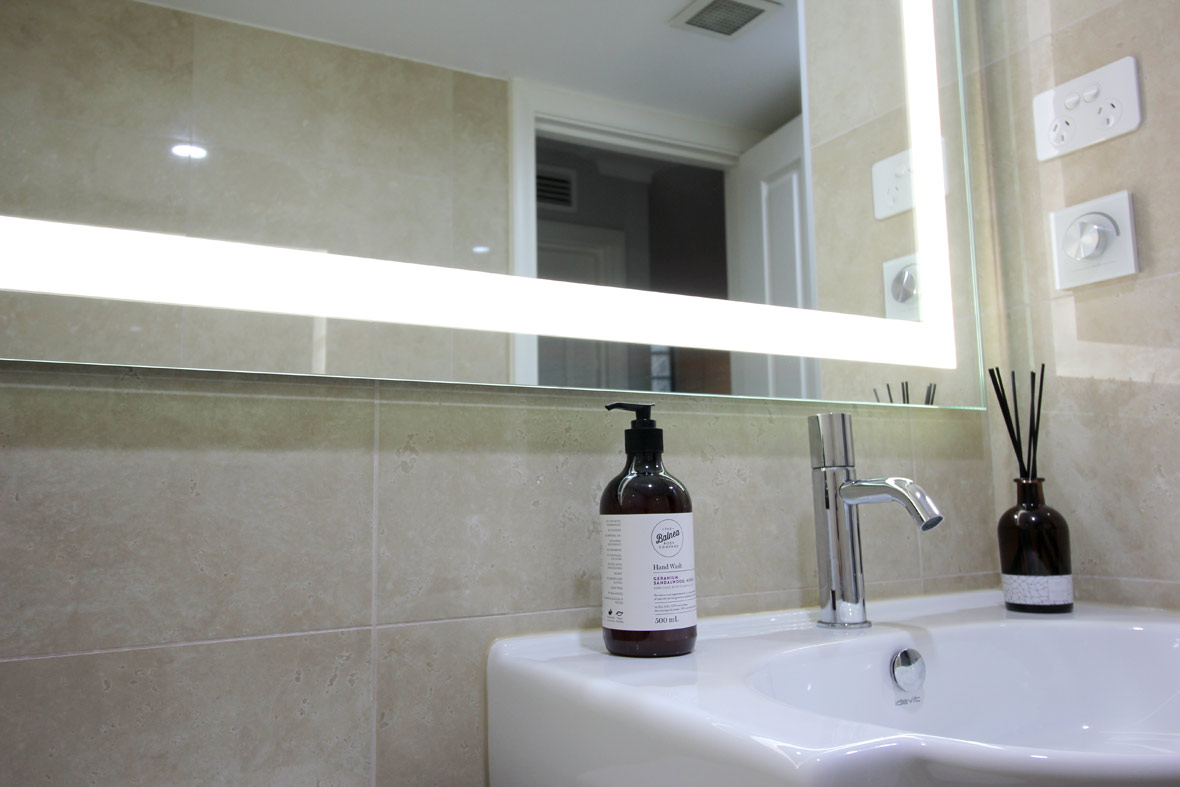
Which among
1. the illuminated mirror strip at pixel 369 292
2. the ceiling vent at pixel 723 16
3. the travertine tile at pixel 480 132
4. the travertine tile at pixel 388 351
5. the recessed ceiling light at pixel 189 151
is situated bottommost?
the travertine tile at pixel 388 351

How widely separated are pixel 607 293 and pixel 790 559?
345 mm

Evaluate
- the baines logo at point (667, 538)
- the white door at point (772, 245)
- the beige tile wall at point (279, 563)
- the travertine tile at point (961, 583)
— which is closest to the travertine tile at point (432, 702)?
the beige tile wall at point (279, 563)

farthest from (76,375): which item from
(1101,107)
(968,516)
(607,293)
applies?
(1101,107)

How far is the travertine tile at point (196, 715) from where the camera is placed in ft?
1.83

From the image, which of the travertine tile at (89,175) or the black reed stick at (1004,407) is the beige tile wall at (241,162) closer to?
the travertine tile at (89,175)

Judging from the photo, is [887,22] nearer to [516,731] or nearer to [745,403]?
[745,403]

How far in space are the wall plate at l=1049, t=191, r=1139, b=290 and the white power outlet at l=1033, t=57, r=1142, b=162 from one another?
0.26 ft

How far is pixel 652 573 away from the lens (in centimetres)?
64

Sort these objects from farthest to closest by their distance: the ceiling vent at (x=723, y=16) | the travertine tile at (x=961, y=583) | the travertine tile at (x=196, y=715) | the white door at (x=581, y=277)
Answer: the travertine tile at (x=961, y=583)
the ceiling vent at (x=723, y=16)
the white door at (x=581, y=277)
the travertine tile at (x=196, y=715)

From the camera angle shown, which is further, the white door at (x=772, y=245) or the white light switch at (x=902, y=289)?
the white light switch at (x=902, y=289)

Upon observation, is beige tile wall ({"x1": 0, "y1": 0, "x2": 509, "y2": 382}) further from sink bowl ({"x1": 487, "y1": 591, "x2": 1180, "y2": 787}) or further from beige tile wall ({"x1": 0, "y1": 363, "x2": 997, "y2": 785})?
sink bowl ({"x1": 487, "y1": 591, "x2": 1180, "y2": 787})

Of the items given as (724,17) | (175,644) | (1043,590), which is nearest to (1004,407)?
(1043,590)

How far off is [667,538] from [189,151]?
1.59ft

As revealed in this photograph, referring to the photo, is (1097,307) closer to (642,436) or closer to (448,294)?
(642,436)
